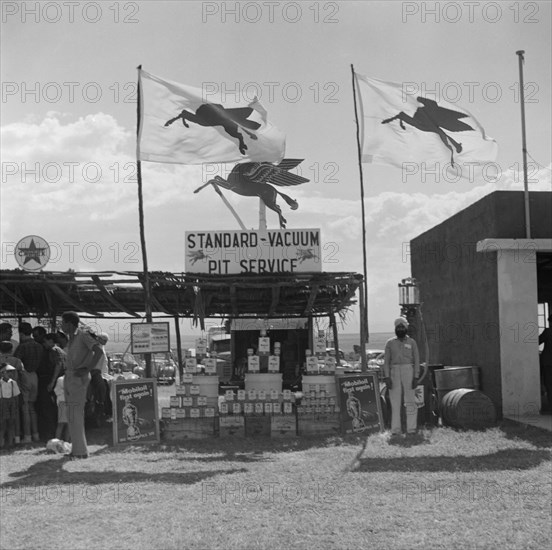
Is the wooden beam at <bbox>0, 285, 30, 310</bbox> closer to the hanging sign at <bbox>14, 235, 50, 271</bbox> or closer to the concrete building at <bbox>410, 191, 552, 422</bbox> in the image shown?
the hanging sign at <bbox>14, 235, 50, 271</bbox>

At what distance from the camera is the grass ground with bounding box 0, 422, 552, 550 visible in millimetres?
5504

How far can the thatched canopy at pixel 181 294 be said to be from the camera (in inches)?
430

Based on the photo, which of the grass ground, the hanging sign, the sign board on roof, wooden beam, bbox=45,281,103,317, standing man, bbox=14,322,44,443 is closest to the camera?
the grass ground

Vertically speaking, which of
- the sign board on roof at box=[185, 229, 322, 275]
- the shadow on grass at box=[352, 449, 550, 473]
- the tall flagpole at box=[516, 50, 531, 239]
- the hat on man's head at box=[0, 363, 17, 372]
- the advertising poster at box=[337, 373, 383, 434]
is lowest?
the shadow on grass at box=[352, 449, 550, 473]

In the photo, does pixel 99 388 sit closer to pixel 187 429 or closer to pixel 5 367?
pixel 187 429

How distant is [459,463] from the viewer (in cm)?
830

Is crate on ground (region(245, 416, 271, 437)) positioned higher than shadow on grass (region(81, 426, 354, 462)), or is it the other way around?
crate on ground (region(245, 416, 271, 437))

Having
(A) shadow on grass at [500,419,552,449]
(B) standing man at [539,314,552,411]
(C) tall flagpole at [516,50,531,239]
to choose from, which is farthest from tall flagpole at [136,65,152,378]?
(B) standing man at [539,314,552,411]

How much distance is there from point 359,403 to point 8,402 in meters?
5.17

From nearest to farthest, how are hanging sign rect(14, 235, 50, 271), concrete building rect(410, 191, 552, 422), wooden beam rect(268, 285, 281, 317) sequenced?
hanging sign rect(14, 235, 50, 271) < wooden beam rect(268, 285, 281, 317) < concrete building rect(410, 191, 552, 422)

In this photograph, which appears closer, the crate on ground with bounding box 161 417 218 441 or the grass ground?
the grass ground

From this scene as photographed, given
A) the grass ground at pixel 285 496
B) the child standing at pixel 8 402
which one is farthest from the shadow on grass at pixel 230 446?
the child standing at pixel 8 402

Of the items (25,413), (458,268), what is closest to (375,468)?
(25,413)

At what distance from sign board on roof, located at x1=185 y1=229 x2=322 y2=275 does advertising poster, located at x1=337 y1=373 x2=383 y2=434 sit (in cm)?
188
